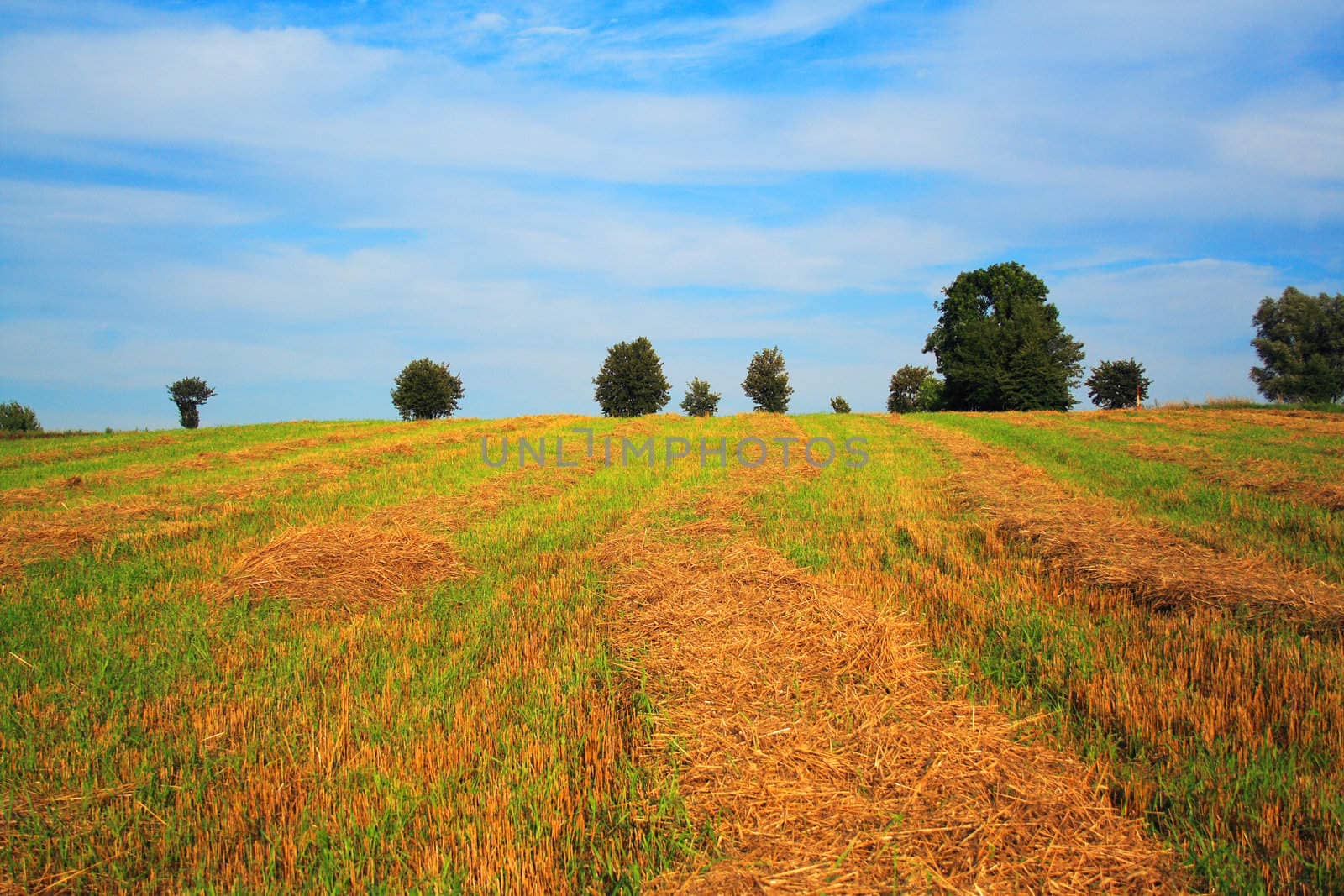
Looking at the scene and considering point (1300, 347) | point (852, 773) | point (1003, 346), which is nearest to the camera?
point (852, 773)

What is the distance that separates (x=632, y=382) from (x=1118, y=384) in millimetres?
50966

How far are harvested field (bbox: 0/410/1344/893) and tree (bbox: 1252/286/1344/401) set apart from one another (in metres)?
64.3

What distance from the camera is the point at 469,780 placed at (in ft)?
11.9

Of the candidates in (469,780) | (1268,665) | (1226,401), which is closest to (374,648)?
(469,780)

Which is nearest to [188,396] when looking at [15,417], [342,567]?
[15,417]

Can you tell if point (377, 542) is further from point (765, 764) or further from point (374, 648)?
point (765, 764)

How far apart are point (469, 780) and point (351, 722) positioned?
1217 millimetres

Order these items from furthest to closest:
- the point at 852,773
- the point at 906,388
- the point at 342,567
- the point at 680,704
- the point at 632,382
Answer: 1. the point at 906,388
2. the point at 632,382
3. the point at 342,567
4. the point at 680,704
5. the point at 852,773

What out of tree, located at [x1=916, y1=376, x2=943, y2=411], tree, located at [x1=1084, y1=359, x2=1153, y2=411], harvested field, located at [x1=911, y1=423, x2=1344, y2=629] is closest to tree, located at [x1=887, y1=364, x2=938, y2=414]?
tree, located at [x1=916, y1=376, x2=943, y2=411]

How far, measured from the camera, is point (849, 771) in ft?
11.3

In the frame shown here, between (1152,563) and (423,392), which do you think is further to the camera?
(423,392)

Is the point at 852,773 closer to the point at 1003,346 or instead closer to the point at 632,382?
the point at 1003,346

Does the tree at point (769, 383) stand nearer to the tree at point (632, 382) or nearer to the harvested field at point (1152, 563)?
the tree at point (632, 382)

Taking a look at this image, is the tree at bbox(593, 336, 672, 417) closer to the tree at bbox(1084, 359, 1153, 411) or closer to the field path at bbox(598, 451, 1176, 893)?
the tree at bbox(1084, 359, 1153, 411)
